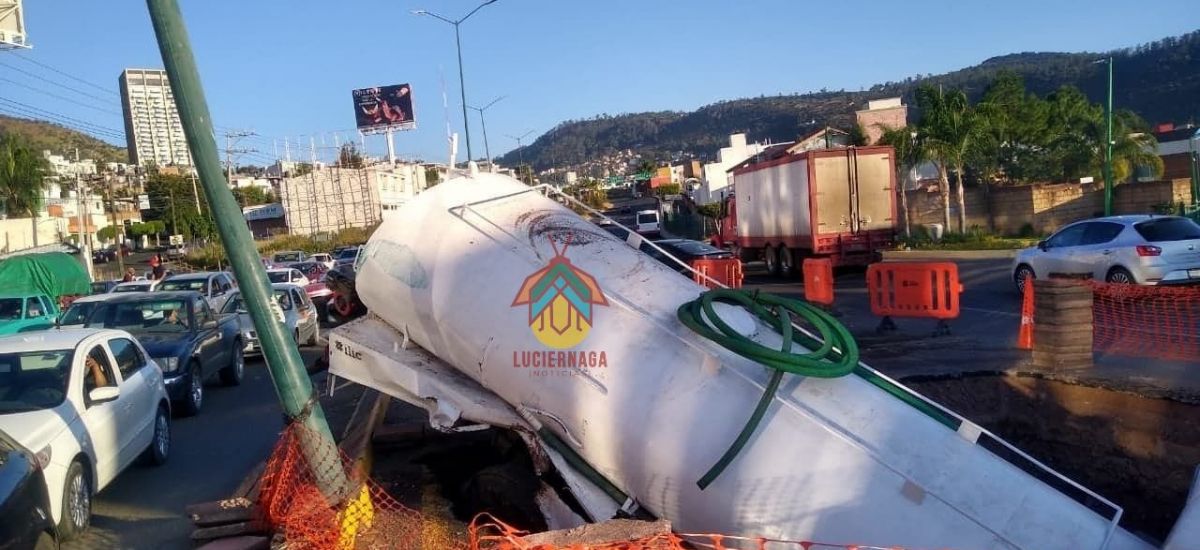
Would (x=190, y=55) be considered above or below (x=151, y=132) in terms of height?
below

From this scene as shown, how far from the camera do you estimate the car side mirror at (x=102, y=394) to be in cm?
741

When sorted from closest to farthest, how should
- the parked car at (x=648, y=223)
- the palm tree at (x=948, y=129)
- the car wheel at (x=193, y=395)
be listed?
Result: the car wheel at (x=193, y=395) < the palm tree at (x=948, y=129) < the parked car at (x=648, y=223)

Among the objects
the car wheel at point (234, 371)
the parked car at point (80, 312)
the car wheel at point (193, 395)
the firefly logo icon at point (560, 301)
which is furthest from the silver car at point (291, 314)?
the firefly logo icon at point (560, 301)

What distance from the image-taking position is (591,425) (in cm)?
555

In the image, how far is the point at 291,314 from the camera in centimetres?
1755

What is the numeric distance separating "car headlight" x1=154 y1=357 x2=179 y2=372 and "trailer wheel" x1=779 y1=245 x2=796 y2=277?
17222 mm

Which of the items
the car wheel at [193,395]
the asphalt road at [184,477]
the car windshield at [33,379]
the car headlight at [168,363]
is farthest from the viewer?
the car wheel at [193,395]

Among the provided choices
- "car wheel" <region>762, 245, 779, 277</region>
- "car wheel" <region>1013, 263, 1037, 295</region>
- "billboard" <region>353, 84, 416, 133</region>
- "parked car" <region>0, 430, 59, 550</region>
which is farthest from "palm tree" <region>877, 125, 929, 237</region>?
"billboard" <region>353, 84, 416, 133</region>

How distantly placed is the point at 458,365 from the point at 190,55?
256 cm


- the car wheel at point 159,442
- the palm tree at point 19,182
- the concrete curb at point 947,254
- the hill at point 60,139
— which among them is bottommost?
the concrete curb at point 947,254

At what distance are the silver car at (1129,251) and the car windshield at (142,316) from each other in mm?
14314

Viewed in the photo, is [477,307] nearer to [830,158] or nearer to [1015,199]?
[830,158]

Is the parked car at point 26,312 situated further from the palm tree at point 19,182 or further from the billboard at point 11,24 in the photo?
the palm tree at point 19,182

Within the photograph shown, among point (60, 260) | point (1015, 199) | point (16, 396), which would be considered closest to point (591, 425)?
point (16, 396)
